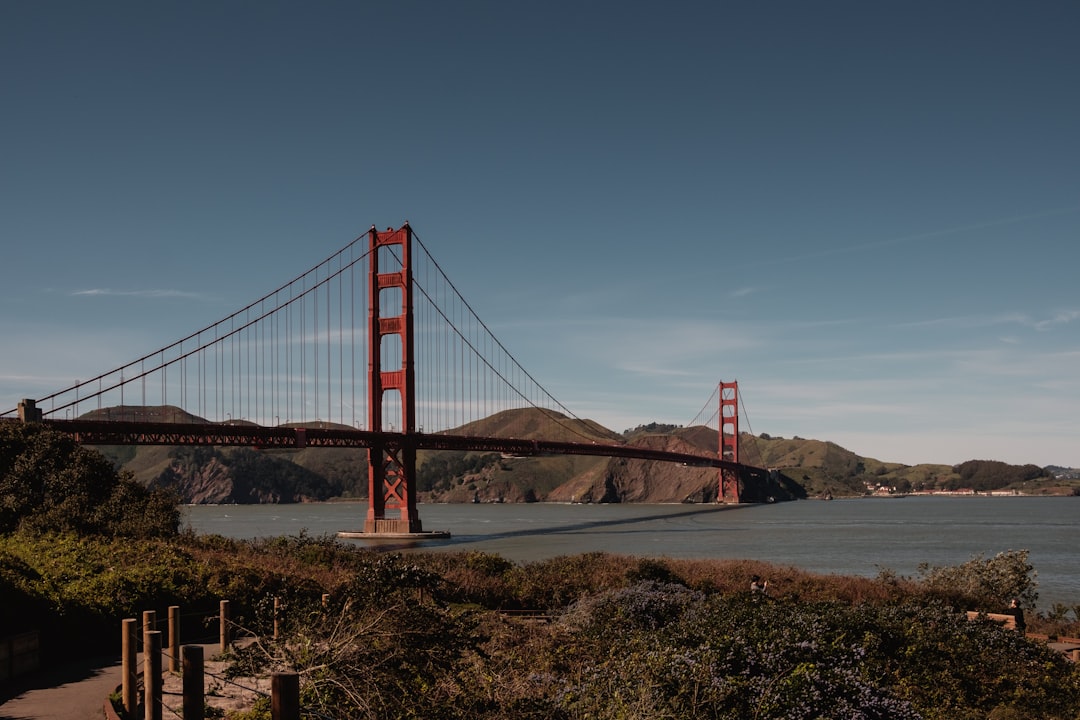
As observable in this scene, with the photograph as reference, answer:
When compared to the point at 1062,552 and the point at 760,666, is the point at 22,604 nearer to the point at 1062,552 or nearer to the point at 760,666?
the point at 760,666

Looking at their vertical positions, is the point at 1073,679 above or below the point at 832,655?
below

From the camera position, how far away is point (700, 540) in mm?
61281

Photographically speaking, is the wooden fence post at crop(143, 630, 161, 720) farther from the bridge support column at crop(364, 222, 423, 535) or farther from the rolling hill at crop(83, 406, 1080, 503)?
the rolling hill at crop(83, 406, 1080, 503)

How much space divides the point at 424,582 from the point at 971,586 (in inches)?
790

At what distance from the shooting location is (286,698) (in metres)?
5.66

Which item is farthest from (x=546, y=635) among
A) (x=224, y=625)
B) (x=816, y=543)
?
(x=816, y=543)

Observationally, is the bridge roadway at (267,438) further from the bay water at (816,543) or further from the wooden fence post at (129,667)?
the wooden fence post at (129,667)

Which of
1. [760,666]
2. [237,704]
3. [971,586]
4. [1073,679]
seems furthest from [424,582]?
[971,586]

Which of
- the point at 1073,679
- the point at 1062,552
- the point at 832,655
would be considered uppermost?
the point at 832,655

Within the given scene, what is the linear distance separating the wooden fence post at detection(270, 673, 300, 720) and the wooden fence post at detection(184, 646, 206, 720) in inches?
48.0

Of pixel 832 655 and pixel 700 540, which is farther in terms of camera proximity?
pixel 700 540

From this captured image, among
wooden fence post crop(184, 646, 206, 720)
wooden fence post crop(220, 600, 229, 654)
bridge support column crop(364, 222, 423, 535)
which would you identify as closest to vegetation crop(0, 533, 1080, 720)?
wooden fence post crop(220, 600, 229, 654)

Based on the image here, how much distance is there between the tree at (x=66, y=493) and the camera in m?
25.0

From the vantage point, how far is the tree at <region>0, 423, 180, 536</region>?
24969 millimetres
